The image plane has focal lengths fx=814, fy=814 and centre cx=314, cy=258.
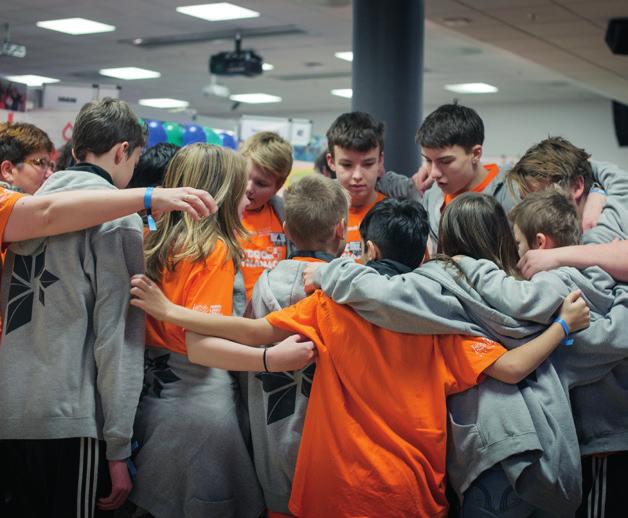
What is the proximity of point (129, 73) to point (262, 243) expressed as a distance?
1188 cm

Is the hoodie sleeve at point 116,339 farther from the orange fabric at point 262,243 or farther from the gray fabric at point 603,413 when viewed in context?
the gray fabric at point 603,413

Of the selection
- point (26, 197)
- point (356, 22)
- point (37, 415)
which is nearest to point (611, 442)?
point (37, 415)

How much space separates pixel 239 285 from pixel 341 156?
1.09 metres

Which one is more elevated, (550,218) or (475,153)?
(475,153)

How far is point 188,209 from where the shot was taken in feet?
7.05

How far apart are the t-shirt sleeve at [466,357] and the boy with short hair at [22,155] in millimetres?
1844

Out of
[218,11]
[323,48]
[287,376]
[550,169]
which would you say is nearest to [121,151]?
[287,376]

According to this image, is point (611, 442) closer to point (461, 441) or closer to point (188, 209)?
point (461, 441)

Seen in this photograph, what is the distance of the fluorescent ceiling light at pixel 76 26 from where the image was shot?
1041cm

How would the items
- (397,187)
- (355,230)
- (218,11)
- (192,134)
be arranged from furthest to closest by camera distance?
(218,11), (192,134), (397,187), (355,230)

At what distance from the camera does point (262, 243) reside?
327cm

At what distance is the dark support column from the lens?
18.6ft

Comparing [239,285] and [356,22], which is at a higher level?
[356,22]

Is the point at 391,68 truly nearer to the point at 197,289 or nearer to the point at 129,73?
the point at 197,289
